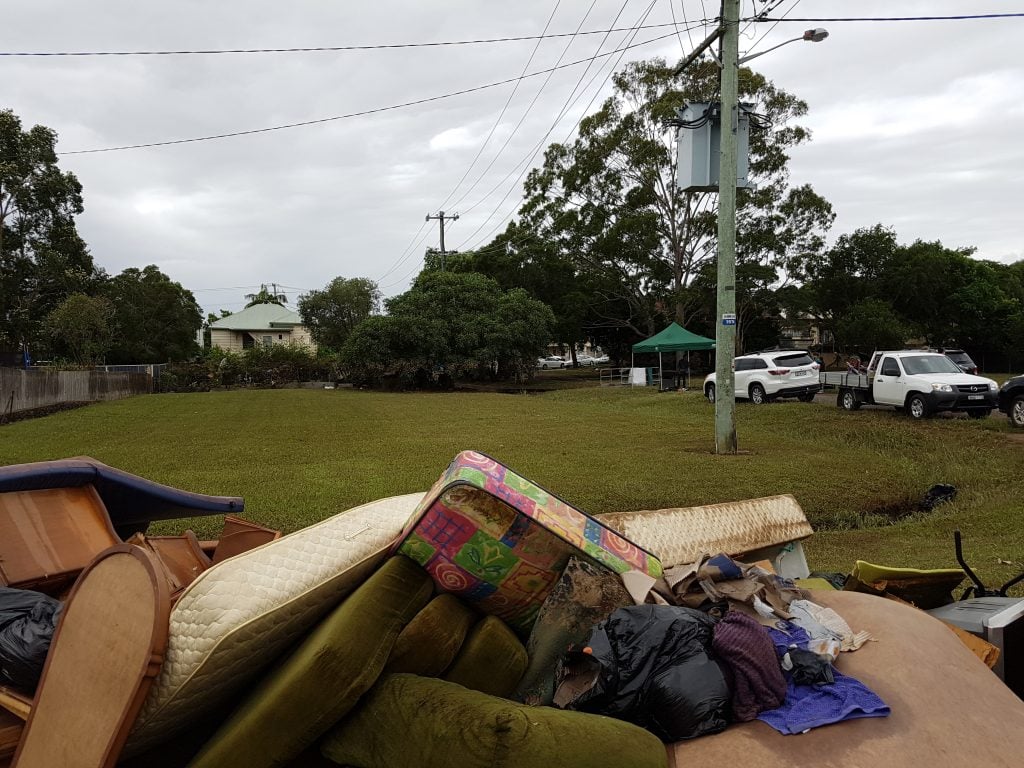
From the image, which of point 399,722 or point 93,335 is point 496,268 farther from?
point 399,722

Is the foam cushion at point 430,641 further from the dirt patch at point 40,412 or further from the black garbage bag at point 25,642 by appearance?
the dirt patch at point 40,412

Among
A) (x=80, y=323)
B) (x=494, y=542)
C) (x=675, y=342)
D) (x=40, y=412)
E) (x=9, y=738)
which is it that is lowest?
(x=40, y=412)

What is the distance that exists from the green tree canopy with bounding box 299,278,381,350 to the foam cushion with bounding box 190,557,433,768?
6116cm

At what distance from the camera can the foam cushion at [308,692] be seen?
2076mm

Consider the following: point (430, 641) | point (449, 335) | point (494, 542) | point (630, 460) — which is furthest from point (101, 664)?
point (449, 335)

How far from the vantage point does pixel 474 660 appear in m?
2.40

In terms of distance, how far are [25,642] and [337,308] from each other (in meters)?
62.3

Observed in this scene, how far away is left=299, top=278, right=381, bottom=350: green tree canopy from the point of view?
6206 cm

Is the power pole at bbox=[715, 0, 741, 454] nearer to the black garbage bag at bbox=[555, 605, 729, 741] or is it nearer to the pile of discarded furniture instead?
the pile of discarded furniture

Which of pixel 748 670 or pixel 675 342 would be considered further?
pixel 675 342

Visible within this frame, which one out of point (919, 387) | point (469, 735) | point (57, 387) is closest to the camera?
point (469, 735)

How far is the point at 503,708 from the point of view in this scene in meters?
1.94

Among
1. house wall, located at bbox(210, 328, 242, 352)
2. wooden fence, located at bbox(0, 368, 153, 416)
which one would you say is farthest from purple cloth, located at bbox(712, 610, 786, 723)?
house wall, located at bbox(210, 328, 242, 352)

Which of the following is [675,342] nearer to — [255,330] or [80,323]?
[80,323]
